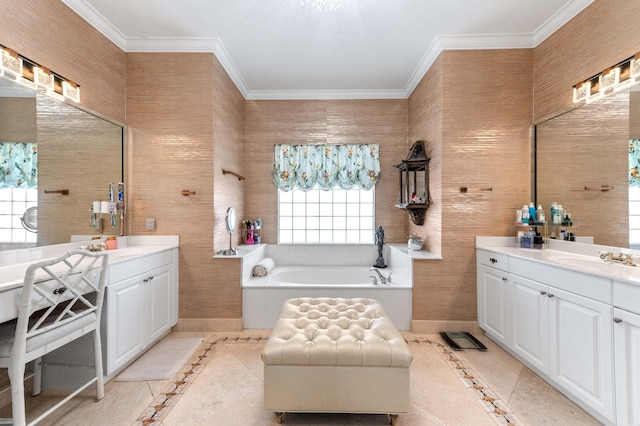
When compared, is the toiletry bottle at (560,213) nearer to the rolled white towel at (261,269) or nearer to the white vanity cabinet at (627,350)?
the white vanity cabinet at (627,350)

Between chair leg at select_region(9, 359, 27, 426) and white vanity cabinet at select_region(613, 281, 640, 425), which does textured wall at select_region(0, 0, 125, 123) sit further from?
white vanity cabinet at select_region(613, 281, 640, 425)

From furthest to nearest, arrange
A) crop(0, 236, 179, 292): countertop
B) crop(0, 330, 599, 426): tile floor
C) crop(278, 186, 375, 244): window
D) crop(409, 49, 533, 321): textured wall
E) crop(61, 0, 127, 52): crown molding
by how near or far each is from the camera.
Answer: crop(278, 186, 375, 244): window < crop(409, 49, 533, 321): textured wall < crop(61, 0, 127, 52): crown molding < crop(0, 330, 599, 426): tile floor < crop(0, 236, 179, 292): countertop

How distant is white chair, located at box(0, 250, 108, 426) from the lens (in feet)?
4.50

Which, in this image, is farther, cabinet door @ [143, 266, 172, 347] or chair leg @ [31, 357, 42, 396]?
cabinet door @ [143, 266, 172, 347]

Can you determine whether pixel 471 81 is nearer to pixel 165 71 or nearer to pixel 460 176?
pixel 460 176

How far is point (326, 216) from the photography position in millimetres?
4309

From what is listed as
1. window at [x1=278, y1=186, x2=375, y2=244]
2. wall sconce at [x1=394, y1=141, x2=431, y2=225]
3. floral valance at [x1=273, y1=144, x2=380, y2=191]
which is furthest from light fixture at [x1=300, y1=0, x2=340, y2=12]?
window at [x1=278, y1=186, x2=375, y2=244]

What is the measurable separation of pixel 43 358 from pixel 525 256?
11.6 ft

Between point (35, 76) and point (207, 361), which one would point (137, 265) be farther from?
point (35, 76)

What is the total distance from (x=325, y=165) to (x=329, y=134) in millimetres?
435

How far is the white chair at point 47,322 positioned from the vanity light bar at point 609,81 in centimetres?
363

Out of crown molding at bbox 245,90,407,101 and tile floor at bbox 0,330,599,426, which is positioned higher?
crown molding at bbox 245,90,407,101

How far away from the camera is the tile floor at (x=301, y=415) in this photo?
171 centimetres

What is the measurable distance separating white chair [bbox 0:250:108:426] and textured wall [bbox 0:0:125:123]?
60.0 inches
